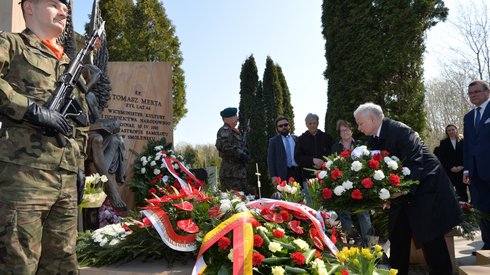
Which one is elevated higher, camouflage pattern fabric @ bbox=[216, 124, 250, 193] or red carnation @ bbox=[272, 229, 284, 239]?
Result: camouflage pattern fabric @ bbox=[216, 124, 250, 193]

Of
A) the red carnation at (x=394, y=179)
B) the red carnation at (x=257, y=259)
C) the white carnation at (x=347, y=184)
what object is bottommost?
the red carnation at (x=257, y=259)

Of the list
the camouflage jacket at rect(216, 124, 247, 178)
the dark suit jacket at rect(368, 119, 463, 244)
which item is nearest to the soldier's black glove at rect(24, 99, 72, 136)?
the dark suit jacket at rect(368, 119, 463, 244)

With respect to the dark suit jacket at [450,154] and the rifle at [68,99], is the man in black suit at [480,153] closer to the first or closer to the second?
the dark suit jacket at [450,154]

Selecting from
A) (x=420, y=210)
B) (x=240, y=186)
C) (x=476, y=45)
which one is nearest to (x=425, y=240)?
(x=420, y=210)

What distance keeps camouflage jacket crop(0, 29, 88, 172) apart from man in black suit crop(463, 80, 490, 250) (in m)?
4.37

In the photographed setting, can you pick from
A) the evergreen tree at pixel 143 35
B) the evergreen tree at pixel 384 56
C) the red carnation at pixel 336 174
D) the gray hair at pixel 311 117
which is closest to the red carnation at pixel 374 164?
the red carnation at pixel 336 174

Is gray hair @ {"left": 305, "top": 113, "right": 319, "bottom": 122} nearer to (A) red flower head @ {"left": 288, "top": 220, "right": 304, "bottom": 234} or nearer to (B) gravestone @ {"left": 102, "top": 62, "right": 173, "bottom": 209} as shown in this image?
(B) gravestone @ {"left": 102, "top": 62, "right": 173, "bottom": 209}

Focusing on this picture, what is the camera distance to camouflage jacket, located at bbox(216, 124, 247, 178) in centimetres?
602

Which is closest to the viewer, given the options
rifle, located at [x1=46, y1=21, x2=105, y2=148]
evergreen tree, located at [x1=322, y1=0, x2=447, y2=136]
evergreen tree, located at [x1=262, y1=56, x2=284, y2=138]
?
rifle, located at [x1=46, y1=21, x2=105, y2=148]

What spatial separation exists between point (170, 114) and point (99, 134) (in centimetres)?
191

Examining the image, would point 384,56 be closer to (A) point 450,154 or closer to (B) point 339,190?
(A) point 450,154

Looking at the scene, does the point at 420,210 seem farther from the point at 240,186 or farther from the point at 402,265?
the point at 240,186

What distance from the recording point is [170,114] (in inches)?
286

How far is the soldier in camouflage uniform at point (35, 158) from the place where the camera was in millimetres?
1919
